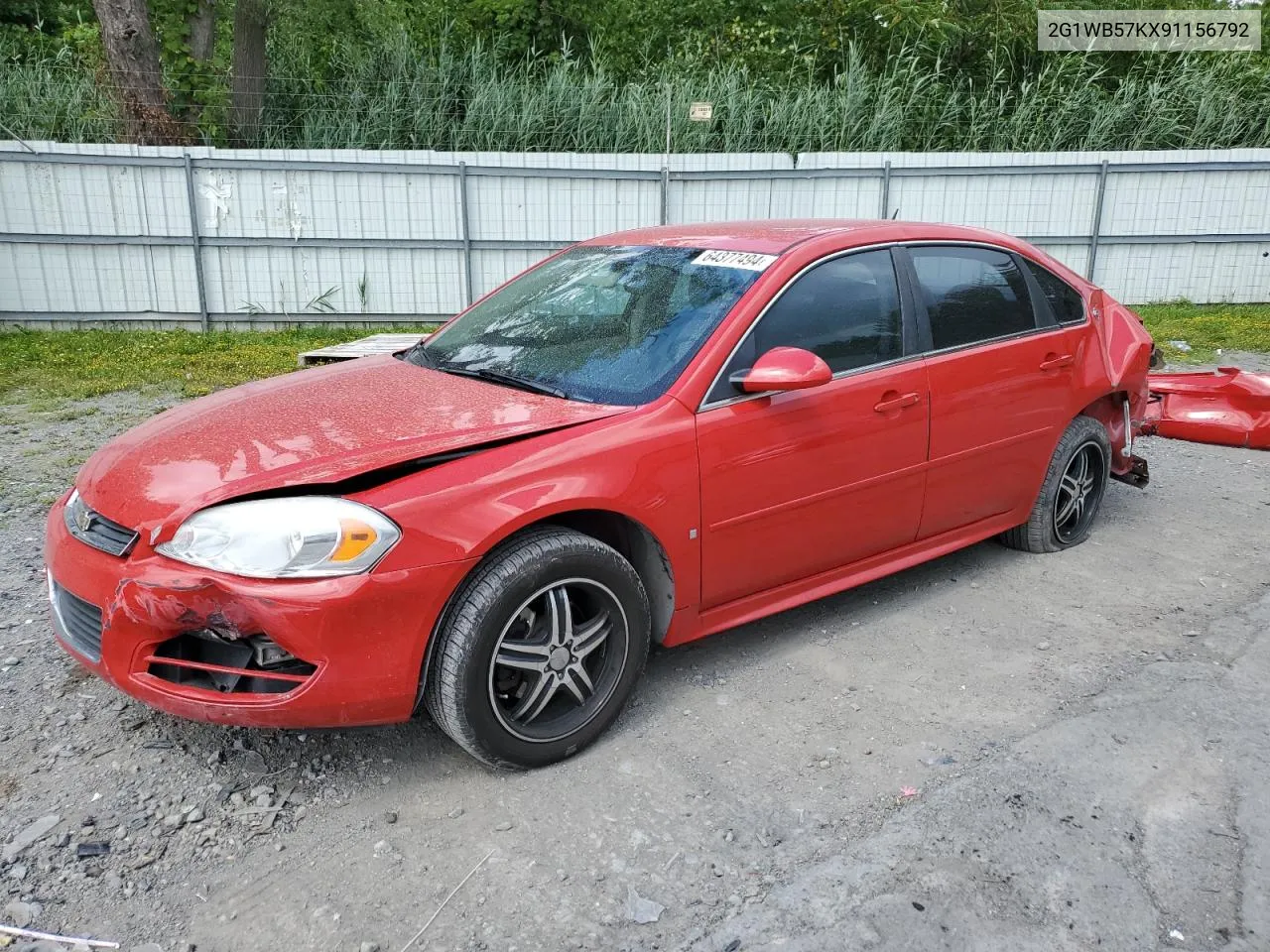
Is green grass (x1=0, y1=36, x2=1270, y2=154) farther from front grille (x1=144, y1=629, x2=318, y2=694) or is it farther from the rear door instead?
front grille (x1=144, y1=629, x2=318, y2=694)

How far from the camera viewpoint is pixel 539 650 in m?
2.93

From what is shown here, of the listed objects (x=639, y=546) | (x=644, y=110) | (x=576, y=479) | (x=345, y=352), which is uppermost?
(x=644, y=110)

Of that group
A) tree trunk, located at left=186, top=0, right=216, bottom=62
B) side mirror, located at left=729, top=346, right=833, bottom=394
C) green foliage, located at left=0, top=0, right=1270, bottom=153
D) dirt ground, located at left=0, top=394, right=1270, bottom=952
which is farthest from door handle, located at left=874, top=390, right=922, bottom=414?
tree trunk, located at left=186, top=0, right=216, bottom=62

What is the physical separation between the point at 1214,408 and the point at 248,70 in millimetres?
13081

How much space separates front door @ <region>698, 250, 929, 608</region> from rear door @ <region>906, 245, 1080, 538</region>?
0.49 ft

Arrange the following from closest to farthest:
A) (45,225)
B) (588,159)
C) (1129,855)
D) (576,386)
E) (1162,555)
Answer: (1129,855), (576,386), (1162,555), (45,225), (588,159)

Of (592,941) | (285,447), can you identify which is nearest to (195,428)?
(285,447)

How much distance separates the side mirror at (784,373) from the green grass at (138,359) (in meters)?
6.62

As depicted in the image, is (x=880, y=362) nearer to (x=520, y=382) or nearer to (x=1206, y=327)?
(x=520, y=382)

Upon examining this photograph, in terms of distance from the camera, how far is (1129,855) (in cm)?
262

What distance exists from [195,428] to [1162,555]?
170 inches

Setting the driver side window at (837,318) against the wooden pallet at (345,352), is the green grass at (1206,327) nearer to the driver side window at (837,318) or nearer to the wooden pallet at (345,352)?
the driver side window at (837,318)

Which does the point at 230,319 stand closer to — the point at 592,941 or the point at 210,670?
the point at 210,670

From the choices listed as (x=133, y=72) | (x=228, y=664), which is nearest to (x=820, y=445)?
(x=228, y=664)
